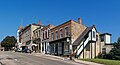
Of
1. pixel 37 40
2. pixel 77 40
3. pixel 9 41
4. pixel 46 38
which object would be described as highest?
pixel 9 41

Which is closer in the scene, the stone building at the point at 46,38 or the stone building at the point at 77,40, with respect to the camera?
the stone building at the point at 77,40

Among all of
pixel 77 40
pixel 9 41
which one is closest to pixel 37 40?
pixel 77 40

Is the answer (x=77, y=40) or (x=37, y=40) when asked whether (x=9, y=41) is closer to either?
(x=37, y=40)

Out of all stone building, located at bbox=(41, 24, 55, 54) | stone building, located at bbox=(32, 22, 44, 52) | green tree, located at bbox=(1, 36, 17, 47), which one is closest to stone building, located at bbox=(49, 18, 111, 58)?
stone building, located at bbox=(41, 24, 55, 54)

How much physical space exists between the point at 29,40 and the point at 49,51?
20359mm

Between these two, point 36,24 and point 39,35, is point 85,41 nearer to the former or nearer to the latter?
point 39,35

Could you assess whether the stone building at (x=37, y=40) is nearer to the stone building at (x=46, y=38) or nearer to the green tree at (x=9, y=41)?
the stone building at (x=46, y=38)

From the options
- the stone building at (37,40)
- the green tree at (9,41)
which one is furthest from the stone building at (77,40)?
the green tree at (9,41)

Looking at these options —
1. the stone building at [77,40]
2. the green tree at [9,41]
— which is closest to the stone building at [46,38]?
the stone building at [77,40]

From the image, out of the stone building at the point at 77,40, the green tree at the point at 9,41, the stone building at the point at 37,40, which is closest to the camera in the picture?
the stone building at the point at 77,40

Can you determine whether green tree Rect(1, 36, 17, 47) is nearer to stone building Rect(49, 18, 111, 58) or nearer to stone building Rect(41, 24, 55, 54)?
stone building Rect(41, 24, 55, 54)

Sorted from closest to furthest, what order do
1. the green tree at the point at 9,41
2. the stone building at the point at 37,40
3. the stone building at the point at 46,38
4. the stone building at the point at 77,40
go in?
the stone building at the point at 77,40
the stone building at the point at 46,38
the stone building at the point at 37,40
the green tree at the point at 9,41

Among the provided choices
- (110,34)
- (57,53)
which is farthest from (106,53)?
(57,53)

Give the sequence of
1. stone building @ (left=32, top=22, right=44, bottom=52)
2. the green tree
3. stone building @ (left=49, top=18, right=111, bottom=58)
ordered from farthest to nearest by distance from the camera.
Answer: the green tree → stone building @ (left=32, top=22, right=44, bottom=52) → stone building @ (left=49, top=18, right=111, bottom=58)
